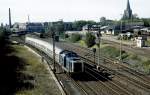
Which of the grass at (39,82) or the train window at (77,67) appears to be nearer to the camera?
the grass at (39,82)

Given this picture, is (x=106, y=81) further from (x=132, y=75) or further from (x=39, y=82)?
(x=39, y=82)

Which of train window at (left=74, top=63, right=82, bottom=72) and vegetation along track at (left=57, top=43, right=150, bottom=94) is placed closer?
vegetation along track at (left=57, top=43, right=150, bottom=94)

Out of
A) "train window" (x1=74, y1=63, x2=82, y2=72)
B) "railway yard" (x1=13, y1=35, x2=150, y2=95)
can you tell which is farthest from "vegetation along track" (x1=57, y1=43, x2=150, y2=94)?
"train window" (x1=74, y1=63, x2=82, y2=72)

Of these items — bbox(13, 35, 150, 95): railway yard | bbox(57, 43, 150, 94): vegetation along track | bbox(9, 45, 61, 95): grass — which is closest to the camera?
bbox(9, 45, 61, 95): grass

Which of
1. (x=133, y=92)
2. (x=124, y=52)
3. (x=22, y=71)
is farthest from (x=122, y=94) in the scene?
(x=124, y=52)

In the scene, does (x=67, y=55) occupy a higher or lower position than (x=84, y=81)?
higher

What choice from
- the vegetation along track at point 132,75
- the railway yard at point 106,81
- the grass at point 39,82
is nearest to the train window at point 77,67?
the railway yard at point 106,81

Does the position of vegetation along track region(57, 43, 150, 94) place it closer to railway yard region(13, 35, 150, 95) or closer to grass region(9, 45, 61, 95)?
railway yard region(13, 35, 150, 95)

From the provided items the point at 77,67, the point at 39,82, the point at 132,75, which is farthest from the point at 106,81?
the point at 39,82

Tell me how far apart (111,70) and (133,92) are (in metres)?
16.0

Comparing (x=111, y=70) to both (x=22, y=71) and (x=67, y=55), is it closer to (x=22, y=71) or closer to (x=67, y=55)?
(x=67, y=55)

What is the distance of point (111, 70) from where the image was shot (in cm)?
4941

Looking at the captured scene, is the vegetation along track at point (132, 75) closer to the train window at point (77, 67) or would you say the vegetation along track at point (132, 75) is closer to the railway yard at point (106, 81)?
the railway yard at point (106, 81)

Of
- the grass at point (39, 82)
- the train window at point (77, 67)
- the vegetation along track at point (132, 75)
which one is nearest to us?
the grass at point (39, 82)
